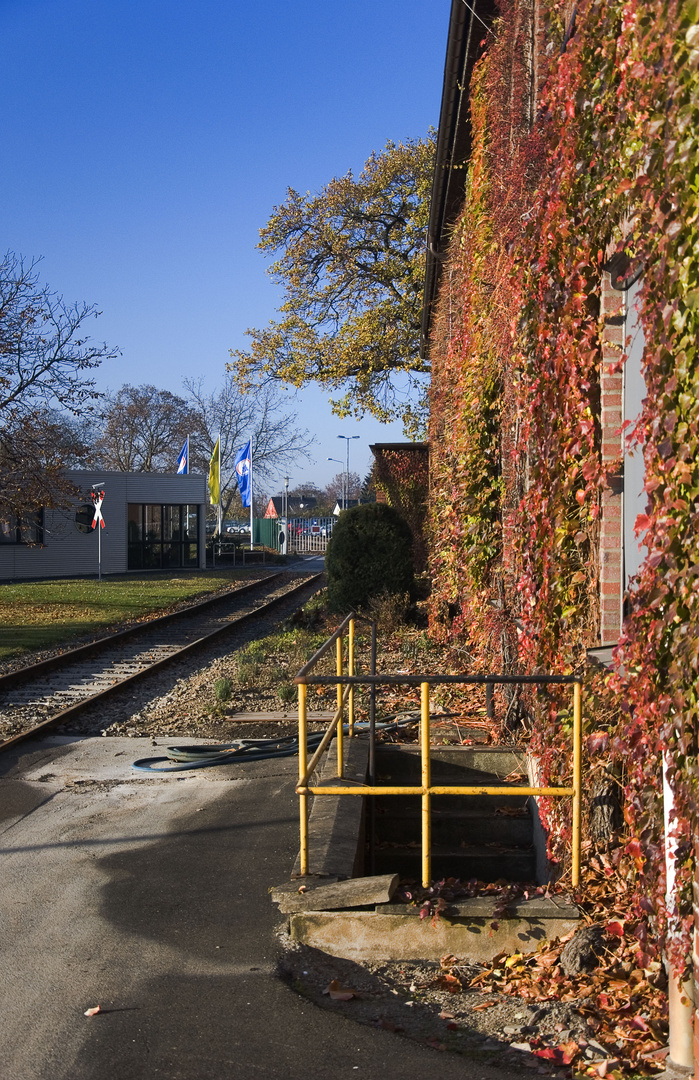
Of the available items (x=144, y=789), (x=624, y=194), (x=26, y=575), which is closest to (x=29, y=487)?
(x=26, y=575)

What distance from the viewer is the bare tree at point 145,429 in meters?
71.9

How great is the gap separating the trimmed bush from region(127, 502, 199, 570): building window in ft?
80.2

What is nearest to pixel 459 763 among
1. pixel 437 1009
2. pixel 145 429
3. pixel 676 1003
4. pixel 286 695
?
pixel 286 695

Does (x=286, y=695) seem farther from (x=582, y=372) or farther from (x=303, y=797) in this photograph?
(x=582, y=372)

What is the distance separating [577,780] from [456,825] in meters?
2.77

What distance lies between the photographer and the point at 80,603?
82.3 ft

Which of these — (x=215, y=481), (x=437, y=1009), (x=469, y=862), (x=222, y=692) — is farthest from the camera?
(x=215, y=481)

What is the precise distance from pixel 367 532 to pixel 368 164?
17.3 m

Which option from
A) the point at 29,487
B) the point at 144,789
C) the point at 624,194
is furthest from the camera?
the point at 29,487

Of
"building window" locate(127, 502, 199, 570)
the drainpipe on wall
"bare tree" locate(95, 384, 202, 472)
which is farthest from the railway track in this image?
"bare tree" locate(95, 384, 202, 472)

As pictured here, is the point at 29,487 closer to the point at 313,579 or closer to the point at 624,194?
the point at 313,579

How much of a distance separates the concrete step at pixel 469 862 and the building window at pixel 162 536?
34.4 m

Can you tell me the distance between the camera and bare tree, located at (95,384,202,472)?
236ft

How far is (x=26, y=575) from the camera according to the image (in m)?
36.2
